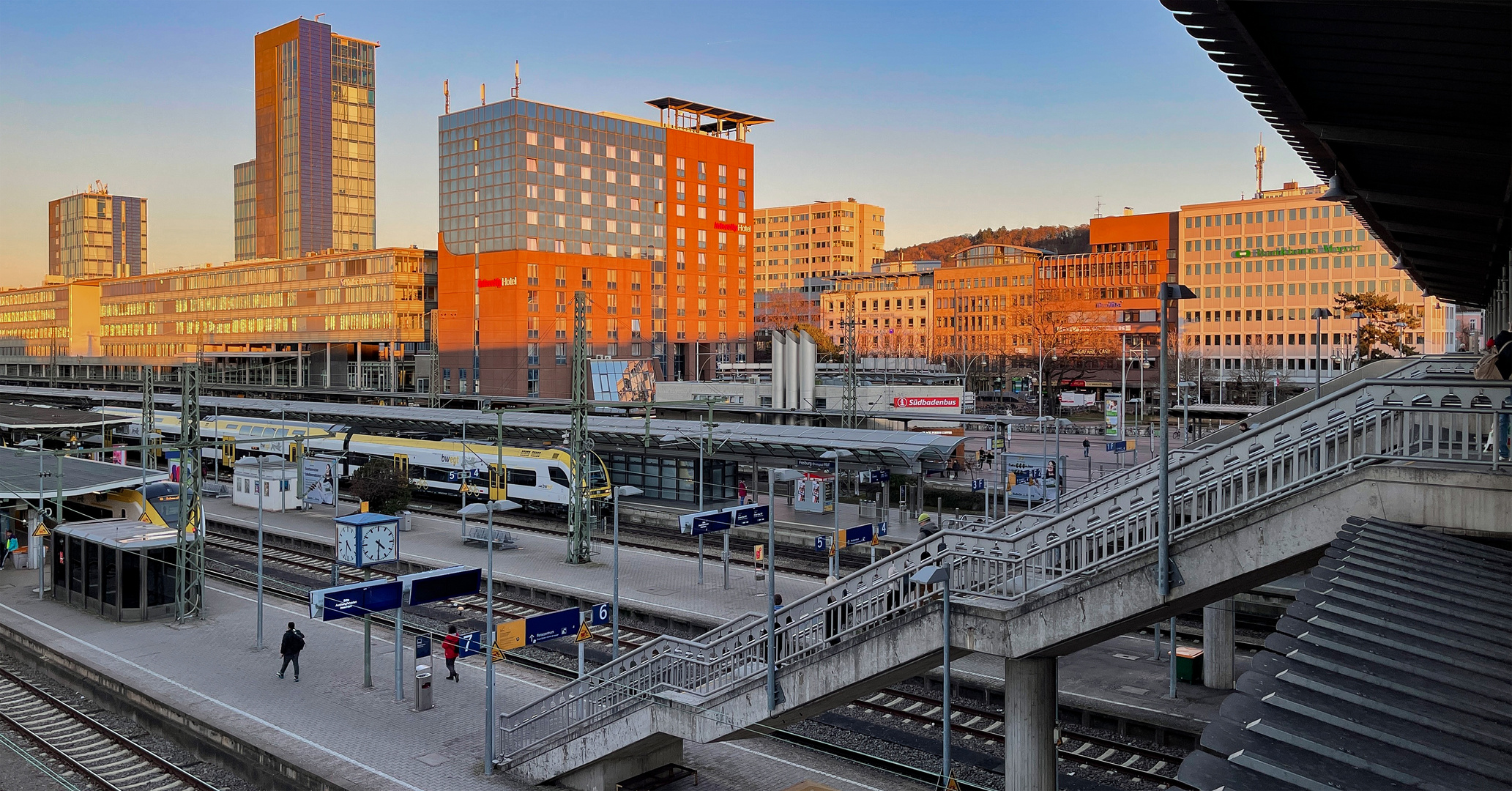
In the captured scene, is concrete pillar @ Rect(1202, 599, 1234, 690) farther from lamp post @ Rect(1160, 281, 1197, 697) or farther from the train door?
the train door

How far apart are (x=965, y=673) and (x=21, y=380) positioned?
456ft

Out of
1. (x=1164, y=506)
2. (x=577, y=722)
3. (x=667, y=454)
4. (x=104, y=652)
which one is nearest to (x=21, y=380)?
(x=667, y=454)

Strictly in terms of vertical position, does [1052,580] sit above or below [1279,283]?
below

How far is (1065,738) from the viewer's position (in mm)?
19234

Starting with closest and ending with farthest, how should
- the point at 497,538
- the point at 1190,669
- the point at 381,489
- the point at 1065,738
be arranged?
1. the point at 1065,738
2. the point at 1190,669
3. the point at 497,538
4. the point at 381,489

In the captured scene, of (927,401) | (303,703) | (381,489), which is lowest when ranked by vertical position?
(303,703)

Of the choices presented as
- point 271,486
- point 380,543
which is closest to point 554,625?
point 380,543

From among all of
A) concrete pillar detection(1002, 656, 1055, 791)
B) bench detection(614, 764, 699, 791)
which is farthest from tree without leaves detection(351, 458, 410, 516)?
concrete pillar detection(1002, 656, 1055, 791)

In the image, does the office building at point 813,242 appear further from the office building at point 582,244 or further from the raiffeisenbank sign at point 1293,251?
the raiffeisenbank sign at point 1293,251

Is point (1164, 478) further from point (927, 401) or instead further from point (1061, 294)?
point (1061, 294)

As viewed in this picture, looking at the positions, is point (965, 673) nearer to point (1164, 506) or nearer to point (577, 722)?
point (577, 722)

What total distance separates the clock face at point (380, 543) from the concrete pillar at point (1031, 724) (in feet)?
62.7

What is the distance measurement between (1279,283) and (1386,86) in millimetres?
105332

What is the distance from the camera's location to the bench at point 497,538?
122ft
